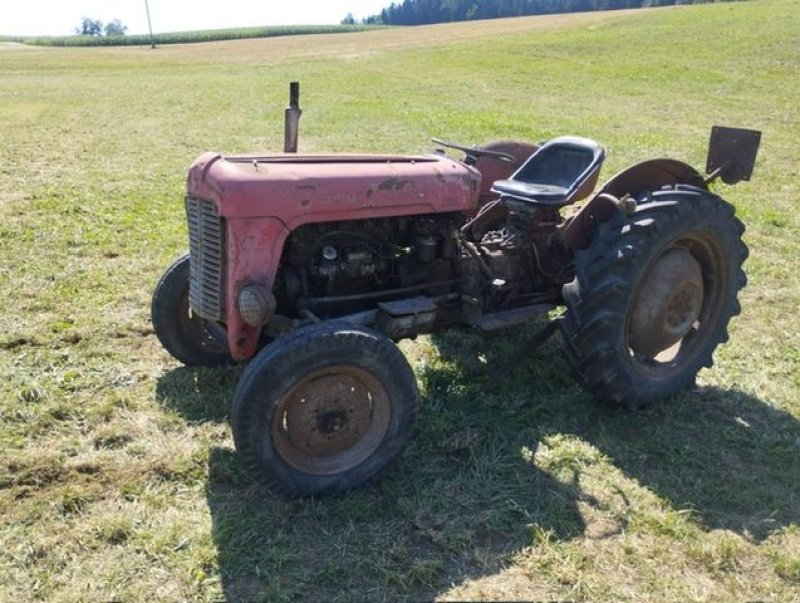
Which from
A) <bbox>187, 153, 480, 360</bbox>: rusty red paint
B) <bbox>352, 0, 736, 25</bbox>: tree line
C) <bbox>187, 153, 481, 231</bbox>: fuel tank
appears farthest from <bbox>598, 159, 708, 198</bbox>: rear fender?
<bbox>352, 0, 736, 25</bbox>: tree line

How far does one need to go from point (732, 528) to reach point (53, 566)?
8.84ft

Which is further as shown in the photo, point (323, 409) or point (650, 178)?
point (650, 178)

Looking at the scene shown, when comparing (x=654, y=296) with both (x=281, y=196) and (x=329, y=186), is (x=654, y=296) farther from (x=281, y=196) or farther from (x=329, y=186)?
(x=281, y=196)

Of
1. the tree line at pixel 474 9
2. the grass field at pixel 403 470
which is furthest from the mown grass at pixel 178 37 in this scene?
the grass field at pixel 403 470

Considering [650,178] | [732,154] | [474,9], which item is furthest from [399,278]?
[474,9]

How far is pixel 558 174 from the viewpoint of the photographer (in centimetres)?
432

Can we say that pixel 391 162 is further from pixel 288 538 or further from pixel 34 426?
pixel 34 426

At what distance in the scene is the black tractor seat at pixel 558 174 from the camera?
3.94m

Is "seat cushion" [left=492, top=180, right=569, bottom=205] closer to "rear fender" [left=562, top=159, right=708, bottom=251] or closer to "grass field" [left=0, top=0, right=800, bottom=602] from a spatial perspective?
"rear fender" [left=562, top=159, right=708, bottom=251]

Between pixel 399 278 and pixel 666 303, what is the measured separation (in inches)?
56.5

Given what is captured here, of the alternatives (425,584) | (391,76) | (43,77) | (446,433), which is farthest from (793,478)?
(43,77)

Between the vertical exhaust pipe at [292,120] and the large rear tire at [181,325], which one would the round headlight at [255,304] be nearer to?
the large rear tire at [181,325]

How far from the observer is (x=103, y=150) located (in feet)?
39.1

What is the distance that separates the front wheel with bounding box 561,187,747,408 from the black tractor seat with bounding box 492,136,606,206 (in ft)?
1.12
